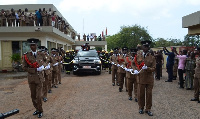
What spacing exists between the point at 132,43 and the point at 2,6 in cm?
2889

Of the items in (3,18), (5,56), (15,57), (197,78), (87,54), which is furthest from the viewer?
(5,56)

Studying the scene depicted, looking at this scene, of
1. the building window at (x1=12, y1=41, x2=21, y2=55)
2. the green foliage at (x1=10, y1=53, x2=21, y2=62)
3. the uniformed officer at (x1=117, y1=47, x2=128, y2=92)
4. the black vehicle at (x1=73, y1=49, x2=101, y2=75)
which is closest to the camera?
the uniformed officer at (x1=117, y1=47, x2=128, y2=92)

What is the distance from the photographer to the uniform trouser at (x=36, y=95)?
5.98 m

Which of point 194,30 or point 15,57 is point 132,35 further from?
point 15,57

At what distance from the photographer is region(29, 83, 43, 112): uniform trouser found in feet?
19.6

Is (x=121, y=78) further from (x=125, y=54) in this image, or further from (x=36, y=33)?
(x=36, y=33)

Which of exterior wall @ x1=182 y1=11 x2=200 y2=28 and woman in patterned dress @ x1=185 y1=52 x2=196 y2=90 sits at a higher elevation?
exterior wall @ x1=182 y1=11 x2=200 y2=28

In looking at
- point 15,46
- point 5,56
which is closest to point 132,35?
point 15,46

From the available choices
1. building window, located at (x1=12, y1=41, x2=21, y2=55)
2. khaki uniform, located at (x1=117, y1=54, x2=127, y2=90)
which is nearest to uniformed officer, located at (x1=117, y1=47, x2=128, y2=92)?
khaki uniform, located at (x1=117, y1=54, x2=127, y2=90)

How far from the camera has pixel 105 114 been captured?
5.99 metres

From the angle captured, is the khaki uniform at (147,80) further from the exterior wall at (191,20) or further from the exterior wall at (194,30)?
the exterior wall at (194,30)

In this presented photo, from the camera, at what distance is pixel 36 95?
19.7 feet

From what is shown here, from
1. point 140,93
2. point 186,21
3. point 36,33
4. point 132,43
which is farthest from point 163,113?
point 132,43

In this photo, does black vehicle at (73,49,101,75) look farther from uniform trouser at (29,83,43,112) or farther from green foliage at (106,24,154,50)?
green foliage at (106,24,154,50)
